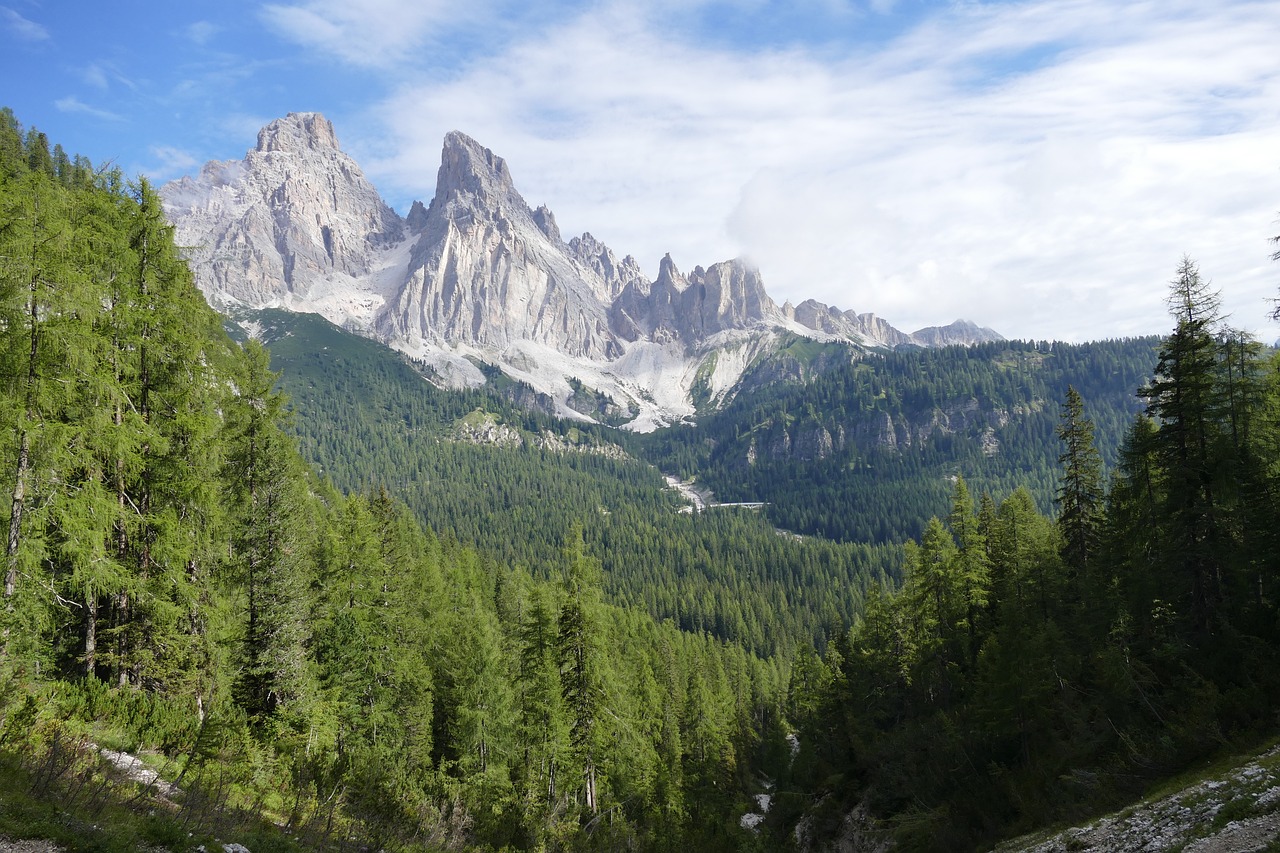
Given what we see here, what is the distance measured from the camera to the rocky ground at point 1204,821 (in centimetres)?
1071

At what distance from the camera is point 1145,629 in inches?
995

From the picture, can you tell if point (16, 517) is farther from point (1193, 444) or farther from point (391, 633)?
point (1193, 444)

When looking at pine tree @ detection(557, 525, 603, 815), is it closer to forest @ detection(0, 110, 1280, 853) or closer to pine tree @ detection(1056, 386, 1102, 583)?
forest @ detection(0, 110, 1280, 853)

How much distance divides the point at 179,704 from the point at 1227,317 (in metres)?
34.5

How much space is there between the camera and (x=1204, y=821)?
11883mm

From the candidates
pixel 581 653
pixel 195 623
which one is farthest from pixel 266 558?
pixel 581 653

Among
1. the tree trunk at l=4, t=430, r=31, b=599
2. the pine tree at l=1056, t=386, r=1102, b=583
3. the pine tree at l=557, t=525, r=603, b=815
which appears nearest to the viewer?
the tree trunk at l=4, t=430, r=31, b=599

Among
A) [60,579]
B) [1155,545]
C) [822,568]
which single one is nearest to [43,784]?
[60,579]

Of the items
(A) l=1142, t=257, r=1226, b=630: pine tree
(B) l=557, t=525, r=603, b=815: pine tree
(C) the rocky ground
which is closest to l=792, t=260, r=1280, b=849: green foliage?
(A) l=1142, t=257, r=1226, b=630: pine tree

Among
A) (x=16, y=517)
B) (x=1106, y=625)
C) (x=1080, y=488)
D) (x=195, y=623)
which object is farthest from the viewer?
(x=1080, y=488)

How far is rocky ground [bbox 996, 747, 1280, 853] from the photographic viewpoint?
422 inches

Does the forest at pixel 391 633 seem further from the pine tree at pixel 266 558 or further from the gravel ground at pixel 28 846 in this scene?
the gravel ground at pixel 28 846

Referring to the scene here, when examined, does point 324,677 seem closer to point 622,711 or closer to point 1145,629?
point 622,711

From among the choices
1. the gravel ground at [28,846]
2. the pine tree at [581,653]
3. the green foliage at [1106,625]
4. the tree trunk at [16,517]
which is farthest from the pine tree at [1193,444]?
the tree trunk at [16,517]
